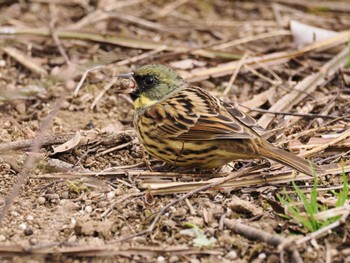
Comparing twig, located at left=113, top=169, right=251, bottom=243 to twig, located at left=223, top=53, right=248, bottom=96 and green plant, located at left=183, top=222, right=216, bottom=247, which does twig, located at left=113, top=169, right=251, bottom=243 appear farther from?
twig, located at left=223, top=53, right=248, bottom=96

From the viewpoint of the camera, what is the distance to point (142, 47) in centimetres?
761

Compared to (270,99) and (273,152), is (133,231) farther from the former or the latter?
(270,99)

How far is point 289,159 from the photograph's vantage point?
4.94m

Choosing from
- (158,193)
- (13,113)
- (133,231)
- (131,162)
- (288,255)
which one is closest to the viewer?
(288,255)

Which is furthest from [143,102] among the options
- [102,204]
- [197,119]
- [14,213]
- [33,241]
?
[33,241]

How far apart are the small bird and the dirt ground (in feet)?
0.52

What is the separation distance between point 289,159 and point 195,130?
0.73 m

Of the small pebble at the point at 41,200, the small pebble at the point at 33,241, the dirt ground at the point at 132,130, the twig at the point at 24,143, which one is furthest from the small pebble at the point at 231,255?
the twig at the point at 24,143

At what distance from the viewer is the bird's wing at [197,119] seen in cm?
516

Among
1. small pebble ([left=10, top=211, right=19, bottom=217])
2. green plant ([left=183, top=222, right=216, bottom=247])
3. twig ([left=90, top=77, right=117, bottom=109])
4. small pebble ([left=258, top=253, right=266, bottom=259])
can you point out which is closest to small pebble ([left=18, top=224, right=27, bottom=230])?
small pebble ([left=10, top=211, right=19, bottom=217])

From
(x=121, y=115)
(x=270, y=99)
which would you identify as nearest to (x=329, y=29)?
(x=270, y=99)

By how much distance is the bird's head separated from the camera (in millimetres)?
5758

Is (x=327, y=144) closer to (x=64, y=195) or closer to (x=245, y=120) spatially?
(x=245, y=120)

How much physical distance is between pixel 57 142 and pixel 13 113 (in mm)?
994
